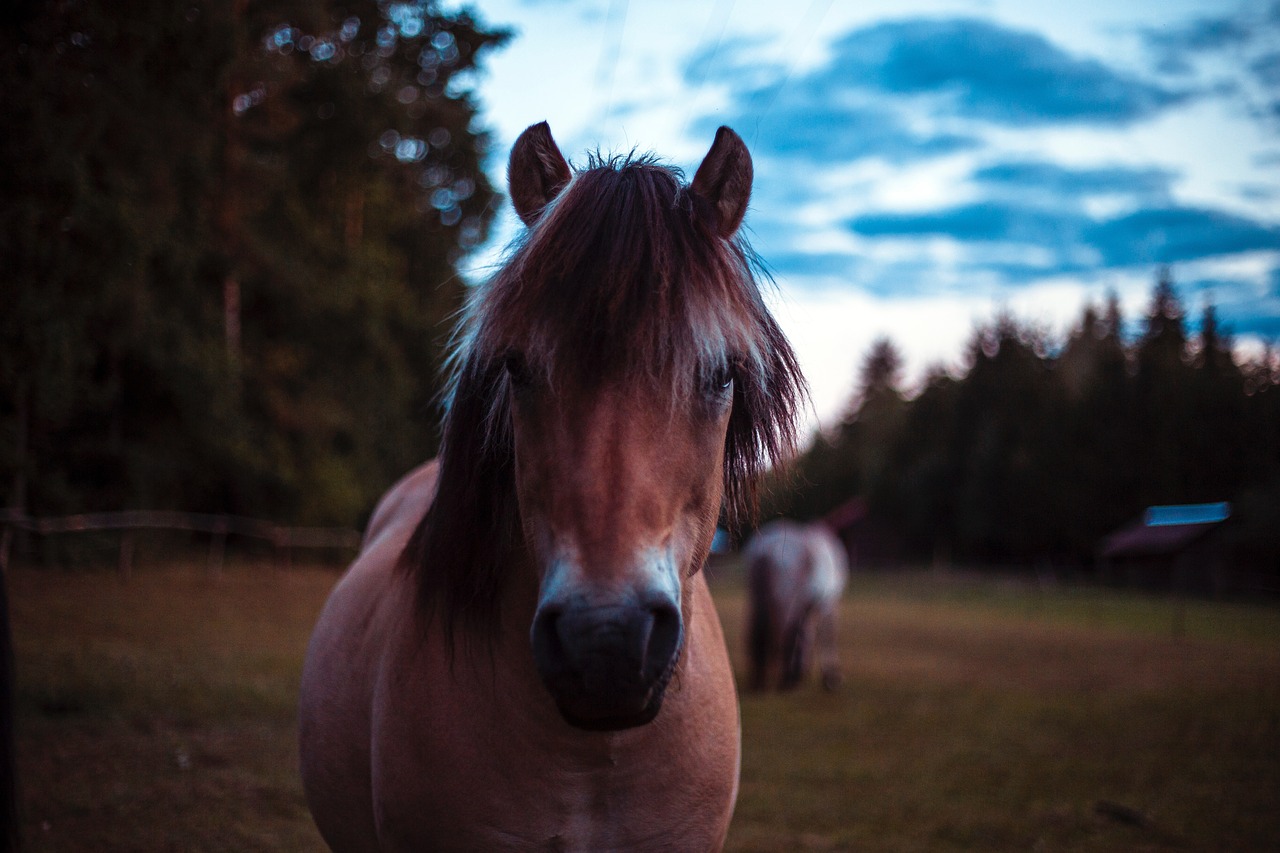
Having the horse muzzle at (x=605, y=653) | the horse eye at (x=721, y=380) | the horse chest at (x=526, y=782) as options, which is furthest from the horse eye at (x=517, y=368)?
the horse chest at (x=526, y=782)

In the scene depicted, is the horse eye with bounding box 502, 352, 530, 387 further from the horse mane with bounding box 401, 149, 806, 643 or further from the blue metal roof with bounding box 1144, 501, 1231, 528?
the blue metal roof with bounding box 1144, 501, 1231, 528

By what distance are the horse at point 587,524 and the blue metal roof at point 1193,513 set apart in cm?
1697

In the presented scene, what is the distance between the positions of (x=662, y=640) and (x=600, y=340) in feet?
1.85

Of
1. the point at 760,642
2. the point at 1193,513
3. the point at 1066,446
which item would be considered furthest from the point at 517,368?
the point at 1066,446

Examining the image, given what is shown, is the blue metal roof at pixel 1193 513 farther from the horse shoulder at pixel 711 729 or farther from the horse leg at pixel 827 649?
the horse shoulder at pixel 711 729

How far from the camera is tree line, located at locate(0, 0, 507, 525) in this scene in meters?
10.1

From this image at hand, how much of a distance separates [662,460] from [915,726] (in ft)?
25.0

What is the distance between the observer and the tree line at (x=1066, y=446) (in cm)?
1339

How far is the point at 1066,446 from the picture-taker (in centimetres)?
2878

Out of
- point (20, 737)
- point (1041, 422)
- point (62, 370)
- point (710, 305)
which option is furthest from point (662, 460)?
point (1041, 422)

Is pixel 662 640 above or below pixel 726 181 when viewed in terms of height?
below

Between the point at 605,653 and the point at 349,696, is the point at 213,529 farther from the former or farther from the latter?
the point at 605,653

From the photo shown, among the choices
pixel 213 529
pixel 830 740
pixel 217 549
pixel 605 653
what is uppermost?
pixel 605 653

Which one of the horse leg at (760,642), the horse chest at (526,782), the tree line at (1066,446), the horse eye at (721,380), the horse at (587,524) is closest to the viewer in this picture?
the horse at (587,524)
